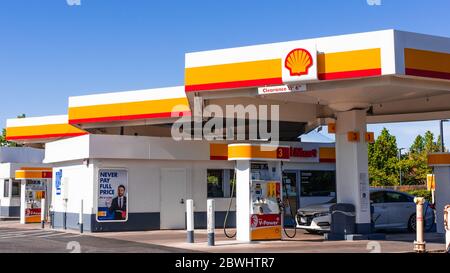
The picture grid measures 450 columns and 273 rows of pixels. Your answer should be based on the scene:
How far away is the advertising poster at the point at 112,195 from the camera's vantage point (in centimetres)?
2155

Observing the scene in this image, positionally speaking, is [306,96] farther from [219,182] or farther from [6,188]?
[6,188]

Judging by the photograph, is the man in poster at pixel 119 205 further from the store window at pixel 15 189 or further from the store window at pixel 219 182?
the store window at pixel 15 189

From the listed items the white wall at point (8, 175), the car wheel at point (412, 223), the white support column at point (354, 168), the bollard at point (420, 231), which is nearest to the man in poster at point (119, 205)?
the white support column at point (354, 168)

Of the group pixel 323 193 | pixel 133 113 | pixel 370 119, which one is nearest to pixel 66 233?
pixel 133 113

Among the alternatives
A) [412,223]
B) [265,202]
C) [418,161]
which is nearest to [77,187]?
[265,202]

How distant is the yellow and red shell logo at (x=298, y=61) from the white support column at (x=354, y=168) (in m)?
3.45

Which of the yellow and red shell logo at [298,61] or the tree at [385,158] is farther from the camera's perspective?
the tree at [385,158]

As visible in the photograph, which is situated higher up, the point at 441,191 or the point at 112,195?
the point at 441,191

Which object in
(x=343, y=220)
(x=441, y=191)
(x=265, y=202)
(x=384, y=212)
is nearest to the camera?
(x=265, y=202)

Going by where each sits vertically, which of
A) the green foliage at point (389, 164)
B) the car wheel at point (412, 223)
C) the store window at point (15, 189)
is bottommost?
the car wheel at point (412, 223)

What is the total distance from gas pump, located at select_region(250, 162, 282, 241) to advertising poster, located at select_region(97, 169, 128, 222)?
20.3ft

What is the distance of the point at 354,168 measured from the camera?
1836 centimetres

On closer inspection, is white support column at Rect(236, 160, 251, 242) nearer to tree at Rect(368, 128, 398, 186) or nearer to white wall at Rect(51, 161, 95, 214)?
white wall at Rect(51, 161, 95, 214)

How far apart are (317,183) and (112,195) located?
9.17 metres
